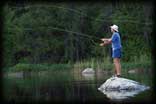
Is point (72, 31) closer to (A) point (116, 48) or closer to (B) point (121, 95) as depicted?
(A) point (116, 48)

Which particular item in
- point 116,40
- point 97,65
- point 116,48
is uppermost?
point 116,40

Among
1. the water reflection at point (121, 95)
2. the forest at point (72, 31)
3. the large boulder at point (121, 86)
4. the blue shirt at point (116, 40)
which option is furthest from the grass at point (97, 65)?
the water reflection at point (121, 95)

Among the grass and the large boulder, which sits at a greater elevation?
the grass

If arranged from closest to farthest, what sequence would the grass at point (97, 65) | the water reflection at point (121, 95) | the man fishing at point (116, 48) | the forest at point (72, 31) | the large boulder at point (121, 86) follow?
the water reflection at point (121, 95) < the large boulder at point (121, 86) < the man fishing at point (116, 48) < the grass at point (97, 65) < the forest at point (72, 31)

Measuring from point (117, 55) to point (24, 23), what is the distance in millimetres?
14502

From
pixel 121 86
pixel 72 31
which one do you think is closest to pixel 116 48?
pixel 121 86

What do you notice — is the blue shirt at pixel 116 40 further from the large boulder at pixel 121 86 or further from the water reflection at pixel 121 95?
the water reflection at pixel 121 95

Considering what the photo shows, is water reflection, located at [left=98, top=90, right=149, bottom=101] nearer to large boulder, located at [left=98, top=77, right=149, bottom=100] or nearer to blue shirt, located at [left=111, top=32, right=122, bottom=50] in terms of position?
large boulder, located at [left=98, top=77, right=149, bottom=100]

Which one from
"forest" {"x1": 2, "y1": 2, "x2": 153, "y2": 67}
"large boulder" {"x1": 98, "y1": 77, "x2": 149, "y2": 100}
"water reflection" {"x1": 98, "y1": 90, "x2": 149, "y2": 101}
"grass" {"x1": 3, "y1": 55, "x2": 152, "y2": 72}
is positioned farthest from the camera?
"forest" {"x1": 2, "y1": 2, "x2": 153, "y2": 67}

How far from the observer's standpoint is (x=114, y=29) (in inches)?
302

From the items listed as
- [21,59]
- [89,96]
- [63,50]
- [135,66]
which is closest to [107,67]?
[135,66]

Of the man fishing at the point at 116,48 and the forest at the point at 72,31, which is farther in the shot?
the forest at the point at 72,31

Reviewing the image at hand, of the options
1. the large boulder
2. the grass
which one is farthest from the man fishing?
the grass

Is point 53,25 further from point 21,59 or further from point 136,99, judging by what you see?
point 136,99
